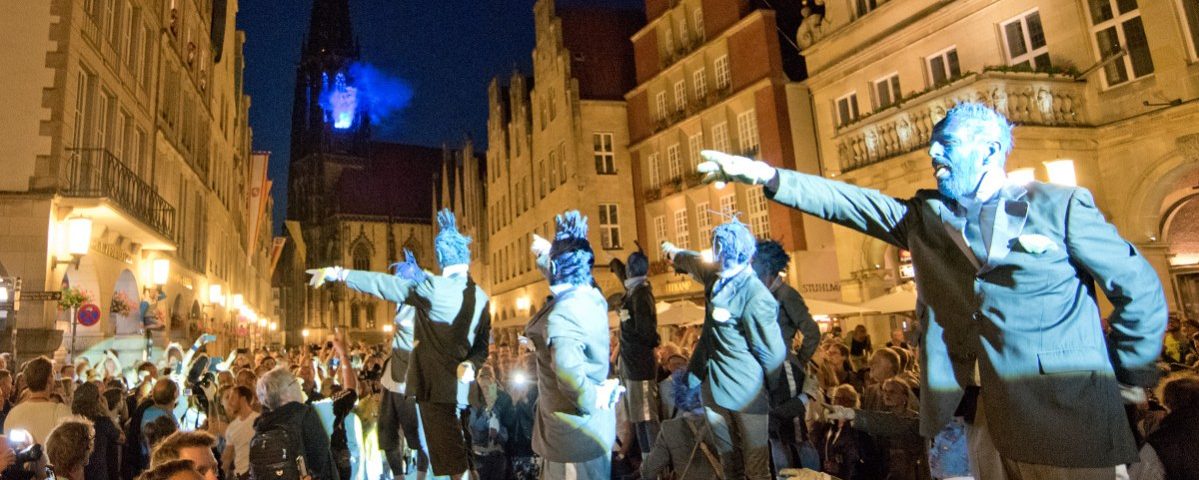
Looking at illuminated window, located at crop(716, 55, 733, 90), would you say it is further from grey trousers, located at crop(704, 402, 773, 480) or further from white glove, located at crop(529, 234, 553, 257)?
grey trousers, located at crop(704, 402, 773, 480)

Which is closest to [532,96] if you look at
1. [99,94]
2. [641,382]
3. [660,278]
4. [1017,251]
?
[660,278]

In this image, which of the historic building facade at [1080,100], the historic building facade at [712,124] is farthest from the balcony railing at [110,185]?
the historic building facade at [1080,100]

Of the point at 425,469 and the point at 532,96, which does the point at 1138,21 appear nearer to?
the point at 425,469

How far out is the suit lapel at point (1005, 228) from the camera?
228cm

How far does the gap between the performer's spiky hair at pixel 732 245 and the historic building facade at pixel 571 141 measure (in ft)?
66.9

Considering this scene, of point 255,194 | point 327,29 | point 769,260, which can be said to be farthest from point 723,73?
point 327,29

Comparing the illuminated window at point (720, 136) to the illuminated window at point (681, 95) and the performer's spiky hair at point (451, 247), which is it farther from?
the performer's spiky hair at point (451, 247)

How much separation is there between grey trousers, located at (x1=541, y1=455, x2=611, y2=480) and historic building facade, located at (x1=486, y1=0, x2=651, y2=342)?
67.9 ft

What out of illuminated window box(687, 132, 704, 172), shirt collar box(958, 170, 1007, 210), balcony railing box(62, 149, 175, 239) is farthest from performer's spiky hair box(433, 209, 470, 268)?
illuminated window box(687, 132, 704, 172)

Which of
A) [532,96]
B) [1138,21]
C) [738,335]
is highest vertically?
[532,96]

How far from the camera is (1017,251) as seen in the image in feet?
7.48

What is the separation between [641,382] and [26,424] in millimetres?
5111

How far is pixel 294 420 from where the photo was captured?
4488mm

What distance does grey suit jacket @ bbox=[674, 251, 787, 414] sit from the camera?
14.3 feet
